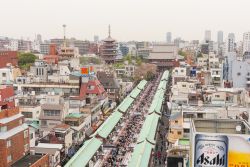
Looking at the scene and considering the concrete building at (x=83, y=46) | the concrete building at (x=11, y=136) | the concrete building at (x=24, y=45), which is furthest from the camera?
the concrete building at (x=24, y=45)

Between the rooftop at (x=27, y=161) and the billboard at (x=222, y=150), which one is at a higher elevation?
the billboard at (x=222, y=150)

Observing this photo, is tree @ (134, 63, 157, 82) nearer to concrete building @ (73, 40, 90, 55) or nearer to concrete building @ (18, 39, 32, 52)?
concrete building @ (73, 40, 90, 55)

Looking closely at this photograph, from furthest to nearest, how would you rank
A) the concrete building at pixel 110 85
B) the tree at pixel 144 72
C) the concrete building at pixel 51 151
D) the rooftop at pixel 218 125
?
the tree at pixel 144 72, the concrete building at pixel 110 85, the concrete building at pixel 51 151, the rooftop at pixel 218 125

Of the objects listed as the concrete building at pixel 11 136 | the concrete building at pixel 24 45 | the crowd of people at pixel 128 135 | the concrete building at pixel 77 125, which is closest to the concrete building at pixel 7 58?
the crowd of people at pixel 128 135

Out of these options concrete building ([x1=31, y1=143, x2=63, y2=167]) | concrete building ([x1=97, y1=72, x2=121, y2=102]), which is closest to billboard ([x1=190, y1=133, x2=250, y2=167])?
concrete building ([x1=31, y1=143, x2=63, y2=167])

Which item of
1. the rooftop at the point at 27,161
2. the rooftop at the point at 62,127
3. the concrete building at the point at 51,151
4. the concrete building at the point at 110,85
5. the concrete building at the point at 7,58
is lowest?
the concrete building at the point at 51,151

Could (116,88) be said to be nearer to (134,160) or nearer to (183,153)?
(134,160)

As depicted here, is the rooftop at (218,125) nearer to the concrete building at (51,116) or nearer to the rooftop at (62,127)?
the rooftop at (62,127)
